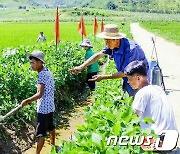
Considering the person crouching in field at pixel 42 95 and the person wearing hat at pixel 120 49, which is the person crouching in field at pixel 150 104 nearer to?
the person wearing hat at pixel 120 49

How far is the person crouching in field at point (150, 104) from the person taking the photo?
3.55 meters

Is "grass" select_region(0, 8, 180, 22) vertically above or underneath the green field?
underneath

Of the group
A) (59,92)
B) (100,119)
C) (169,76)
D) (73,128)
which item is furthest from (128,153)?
(169,76)

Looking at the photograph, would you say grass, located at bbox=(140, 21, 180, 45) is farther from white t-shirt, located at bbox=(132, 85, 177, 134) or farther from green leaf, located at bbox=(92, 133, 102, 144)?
green leaf, located at bbox=(92, 133, 102, 144)

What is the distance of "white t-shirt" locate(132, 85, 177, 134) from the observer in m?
3.55

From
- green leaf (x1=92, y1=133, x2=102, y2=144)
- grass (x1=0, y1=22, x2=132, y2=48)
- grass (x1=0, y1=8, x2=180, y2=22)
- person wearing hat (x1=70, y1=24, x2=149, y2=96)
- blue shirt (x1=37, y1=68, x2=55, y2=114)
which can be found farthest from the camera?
grass (x1=0, y1=8, x2=180, y2=22)

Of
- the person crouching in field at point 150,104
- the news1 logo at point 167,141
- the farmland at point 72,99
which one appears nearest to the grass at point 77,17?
the farmland at point 72,99

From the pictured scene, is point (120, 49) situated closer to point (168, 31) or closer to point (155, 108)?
point (155, 108)

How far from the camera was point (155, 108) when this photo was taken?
3566 mm

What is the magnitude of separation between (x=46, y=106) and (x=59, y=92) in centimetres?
359

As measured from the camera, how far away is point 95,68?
9484 millimetres

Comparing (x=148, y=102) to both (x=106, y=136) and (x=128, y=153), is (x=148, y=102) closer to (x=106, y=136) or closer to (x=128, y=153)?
(x=106, y=136)

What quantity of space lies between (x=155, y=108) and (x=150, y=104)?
2.4 inches

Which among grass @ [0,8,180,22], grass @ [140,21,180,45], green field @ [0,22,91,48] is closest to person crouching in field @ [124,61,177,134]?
green field @ [0,22,91,48]
